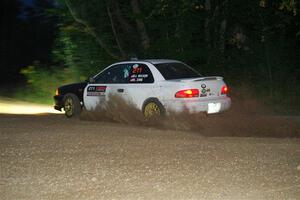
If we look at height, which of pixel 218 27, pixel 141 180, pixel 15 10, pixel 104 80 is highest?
pixel 15 10

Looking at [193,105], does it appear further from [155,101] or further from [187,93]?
[155,101]

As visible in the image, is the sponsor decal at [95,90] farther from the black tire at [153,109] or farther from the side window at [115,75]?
the black tire at [153,109]

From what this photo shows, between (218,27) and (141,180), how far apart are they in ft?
44.4

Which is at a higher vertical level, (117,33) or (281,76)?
(117,33)

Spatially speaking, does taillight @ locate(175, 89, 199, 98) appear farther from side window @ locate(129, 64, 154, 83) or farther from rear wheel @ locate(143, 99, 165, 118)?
side window @ locate(129, 64, 154, 83)

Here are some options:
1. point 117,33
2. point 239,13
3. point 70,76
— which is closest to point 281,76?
point 239,13

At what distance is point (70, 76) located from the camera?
21.5 metres

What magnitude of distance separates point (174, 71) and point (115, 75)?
4.89 ft

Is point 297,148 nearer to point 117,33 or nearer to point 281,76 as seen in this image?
point 281,76

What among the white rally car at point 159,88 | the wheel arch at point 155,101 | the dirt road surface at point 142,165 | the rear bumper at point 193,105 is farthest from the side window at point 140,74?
the dirt road surface at point 142,165

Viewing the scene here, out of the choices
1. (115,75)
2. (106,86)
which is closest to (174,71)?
(115,75)

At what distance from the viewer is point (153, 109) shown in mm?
12516

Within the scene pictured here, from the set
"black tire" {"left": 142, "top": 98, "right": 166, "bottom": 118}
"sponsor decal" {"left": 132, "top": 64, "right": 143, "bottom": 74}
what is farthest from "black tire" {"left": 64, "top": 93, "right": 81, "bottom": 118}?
"black tire" {"left": 142, "top": 98, "right": 166, "bottom": 118}

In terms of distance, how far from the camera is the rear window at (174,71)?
1274cm
